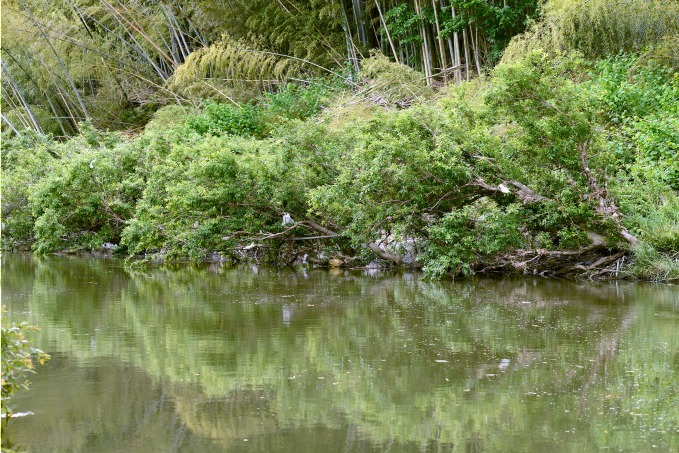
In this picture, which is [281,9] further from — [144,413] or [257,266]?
[144,413]

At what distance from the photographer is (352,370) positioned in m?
6.65

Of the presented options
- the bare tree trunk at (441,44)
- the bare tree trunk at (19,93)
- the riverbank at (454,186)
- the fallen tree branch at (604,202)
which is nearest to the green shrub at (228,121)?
the riverbank at (454,186)

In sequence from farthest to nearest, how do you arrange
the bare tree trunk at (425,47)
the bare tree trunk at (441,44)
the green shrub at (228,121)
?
1. the bare tree trunk at (425,47)
2. the bare tree trunk at (441,44)
3. the green shrub at (228,121)

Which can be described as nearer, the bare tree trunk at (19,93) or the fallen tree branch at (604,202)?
the fallen tree branch at (604,202)

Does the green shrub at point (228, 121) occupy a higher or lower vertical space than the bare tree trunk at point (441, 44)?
lower

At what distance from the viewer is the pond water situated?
4.93m

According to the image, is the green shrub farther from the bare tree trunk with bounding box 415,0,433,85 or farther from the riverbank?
the bare tree trunk with bounding box 415,0,433,85

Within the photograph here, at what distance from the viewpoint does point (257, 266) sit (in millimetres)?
15633

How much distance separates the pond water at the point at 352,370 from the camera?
493 centimetres

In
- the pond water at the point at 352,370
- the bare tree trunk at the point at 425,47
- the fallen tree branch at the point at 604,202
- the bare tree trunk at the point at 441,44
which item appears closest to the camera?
the pond water at the point at 352,370

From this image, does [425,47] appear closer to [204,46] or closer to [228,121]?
[228,121]

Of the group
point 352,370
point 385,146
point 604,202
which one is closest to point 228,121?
point 385,146

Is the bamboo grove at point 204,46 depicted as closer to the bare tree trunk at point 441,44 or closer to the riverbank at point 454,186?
the bare tree trunk at point 441,44

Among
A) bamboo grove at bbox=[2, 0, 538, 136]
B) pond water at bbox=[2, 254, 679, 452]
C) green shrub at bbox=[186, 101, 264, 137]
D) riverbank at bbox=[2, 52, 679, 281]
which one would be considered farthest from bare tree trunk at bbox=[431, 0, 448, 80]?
pond water at bbox=[2, 254, 679, 452]
